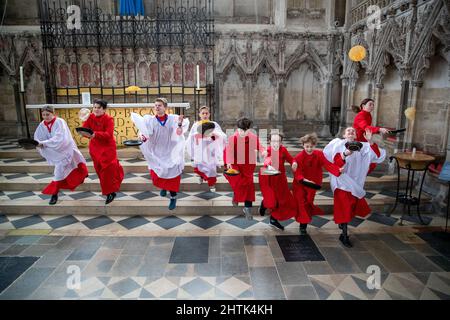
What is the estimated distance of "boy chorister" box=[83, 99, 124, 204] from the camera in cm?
615

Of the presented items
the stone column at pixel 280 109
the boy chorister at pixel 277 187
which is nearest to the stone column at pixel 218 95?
the stone column at pixel 280 109

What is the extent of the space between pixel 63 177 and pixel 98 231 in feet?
5.32

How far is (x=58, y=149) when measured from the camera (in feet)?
20.8

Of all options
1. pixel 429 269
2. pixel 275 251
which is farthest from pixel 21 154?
pixel 429 269

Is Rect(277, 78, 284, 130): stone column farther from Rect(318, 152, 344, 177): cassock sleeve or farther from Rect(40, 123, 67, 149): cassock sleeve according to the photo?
Rect(40, 123, 67, 149): cassock sleeve

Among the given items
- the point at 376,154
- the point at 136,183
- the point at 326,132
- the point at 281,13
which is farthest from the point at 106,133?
the point at 326,132

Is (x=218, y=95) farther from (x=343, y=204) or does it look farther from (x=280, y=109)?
(x=343, y=204)

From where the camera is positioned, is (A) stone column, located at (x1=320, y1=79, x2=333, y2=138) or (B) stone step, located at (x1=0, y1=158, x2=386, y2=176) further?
(A) stone column, located at (x1=320, y1=79, x2=333, y2=138)

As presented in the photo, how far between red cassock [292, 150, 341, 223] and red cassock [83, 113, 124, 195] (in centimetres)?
346

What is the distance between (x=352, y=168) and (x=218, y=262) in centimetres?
259

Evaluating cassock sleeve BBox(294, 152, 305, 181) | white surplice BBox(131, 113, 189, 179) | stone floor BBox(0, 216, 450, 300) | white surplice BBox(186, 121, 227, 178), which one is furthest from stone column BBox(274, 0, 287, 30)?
stone floor BBox(0, 216, 450, 300)

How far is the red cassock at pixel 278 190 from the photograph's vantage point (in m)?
5.36

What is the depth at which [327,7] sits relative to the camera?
12.3 m
